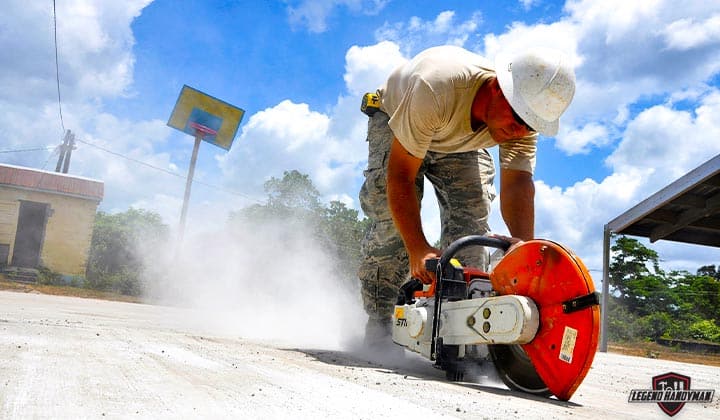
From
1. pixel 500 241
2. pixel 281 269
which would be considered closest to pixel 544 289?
pixel 500 241

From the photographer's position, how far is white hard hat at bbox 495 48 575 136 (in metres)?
2.62

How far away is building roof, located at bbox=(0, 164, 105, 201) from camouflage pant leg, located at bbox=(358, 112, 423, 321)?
19756 millimetres

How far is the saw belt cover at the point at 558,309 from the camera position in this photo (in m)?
2.01

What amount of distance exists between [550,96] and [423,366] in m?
1.68

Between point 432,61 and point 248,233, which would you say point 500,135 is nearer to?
point 432,61

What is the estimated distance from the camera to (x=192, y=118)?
2083 centimetres

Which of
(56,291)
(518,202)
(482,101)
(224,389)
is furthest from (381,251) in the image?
(56,291)

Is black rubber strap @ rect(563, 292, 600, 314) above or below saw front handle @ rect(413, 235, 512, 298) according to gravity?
below

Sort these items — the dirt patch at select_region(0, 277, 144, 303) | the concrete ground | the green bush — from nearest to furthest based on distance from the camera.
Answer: the concrete ground → the dirt patch at select_region(0, 277, 144, 303) → the green bush

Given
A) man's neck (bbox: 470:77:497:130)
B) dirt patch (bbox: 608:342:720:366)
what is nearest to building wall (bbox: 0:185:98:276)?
dirt patch (bbox: 608:342:720:366)

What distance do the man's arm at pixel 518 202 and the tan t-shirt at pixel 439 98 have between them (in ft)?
0.99

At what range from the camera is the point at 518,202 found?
3.26 metres

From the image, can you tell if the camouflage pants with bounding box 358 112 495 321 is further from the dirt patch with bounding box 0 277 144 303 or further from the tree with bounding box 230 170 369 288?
the tree with bounding box 230 170 369 288

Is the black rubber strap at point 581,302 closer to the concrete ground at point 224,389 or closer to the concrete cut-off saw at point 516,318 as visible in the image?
the concrete cut-off saw at point 516,318
